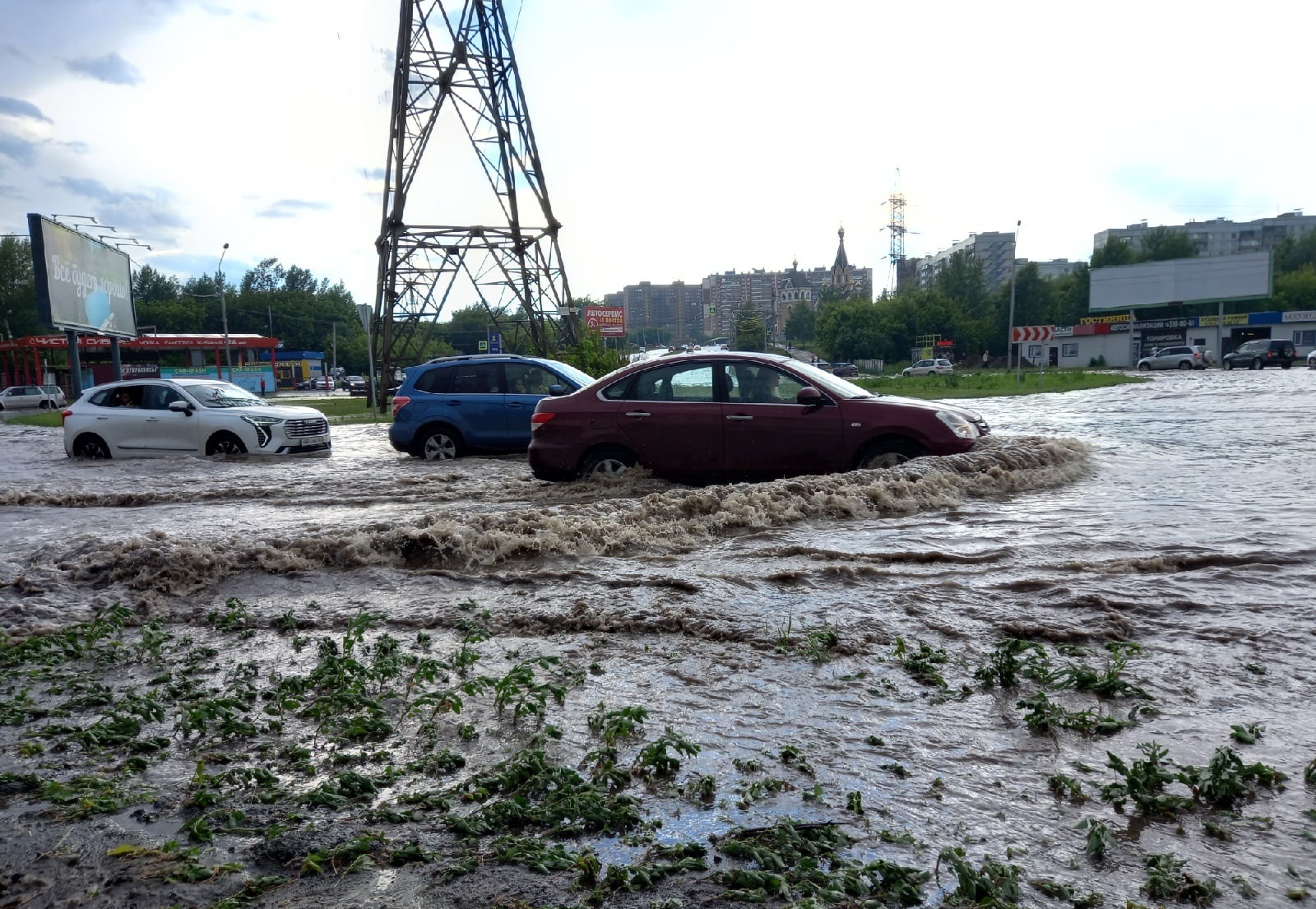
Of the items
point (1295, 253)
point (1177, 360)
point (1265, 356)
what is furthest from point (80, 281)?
point (1295, 253)

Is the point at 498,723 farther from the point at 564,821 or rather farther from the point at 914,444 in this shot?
the point at 914,444

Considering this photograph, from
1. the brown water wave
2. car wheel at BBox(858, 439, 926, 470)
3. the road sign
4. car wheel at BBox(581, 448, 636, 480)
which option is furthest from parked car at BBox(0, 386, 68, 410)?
car wheel at BBox(858, 439, 926, 470)

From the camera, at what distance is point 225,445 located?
1585cm

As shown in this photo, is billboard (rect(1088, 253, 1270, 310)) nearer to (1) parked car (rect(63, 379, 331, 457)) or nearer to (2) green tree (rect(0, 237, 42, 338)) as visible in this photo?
(1) parked car (rect(63, 379, 331, 457))

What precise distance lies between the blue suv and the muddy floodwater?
524cm

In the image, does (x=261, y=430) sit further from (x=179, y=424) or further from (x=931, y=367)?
(x=931, y=367)

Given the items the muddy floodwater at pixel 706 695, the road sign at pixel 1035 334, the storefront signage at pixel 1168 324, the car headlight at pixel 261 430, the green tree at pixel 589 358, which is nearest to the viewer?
the muddy floodwater at pixel 706 695

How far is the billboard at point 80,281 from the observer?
27.9 m

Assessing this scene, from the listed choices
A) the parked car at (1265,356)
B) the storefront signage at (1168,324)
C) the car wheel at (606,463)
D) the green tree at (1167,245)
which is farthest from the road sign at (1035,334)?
the green tree at (1167,245)

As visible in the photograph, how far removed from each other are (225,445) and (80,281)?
20.0 m

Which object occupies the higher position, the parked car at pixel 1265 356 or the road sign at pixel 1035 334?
the road sign at pixel 1035 334

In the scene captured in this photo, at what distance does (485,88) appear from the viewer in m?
25.3

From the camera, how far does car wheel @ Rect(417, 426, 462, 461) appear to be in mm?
14359

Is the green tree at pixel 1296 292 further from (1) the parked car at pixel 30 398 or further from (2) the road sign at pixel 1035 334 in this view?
(1) the parked car at pixel 30 398
